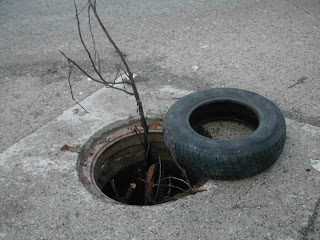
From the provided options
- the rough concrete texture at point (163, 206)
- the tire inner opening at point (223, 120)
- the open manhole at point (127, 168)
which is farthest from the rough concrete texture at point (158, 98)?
the tire inner opening at point (223, 120)

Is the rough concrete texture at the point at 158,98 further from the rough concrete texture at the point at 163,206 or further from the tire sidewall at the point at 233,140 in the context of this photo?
the tire sidewall at the point at 233,140

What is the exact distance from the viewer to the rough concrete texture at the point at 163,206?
2.39 meters

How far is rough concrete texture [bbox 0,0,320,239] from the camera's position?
246 cm

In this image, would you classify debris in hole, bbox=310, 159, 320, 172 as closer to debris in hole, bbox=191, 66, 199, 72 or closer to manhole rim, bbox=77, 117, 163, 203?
manhole rim, bbox=77, 117, 163, 203

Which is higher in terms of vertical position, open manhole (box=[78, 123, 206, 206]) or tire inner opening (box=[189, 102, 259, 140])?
tire inner opening (box=[189, 102, 259, 140])

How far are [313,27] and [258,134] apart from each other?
349 cm

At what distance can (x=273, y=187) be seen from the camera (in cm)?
266

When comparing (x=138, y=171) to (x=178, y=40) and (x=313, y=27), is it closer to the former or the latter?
(x=178, y=40)

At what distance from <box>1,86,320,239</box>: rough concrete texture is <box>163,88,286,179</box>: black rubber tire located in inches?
5.7

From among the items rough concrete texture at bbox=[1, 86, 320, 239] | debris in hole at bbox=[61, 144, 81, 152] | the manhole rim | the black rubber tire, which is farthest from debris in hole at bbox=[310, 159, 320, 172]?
debris in hole at bbox=[61, 144, 81, 152]

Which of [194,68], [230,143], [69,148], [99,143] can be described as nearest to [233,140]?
[230,143]

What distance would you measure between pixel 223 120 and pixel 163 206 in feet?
4.14

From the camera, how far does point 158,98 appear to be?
3.85 meters

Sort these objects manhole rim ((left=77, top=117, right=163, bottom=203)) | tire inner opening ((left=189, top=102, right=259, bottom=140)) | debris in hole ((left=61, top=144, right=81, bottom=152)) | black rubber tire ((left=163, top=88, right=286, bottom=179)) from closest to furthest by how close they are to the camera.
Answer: black rubber tire ((left=163, top=88, right=286, bottom=179)) < manhole rim ((left=77, top=117, right=163, bottom=203)) < debris in hole ((left=61, top=144, right=81, bottom=152)) < tire inner opening ((left=189, top=102, right=259, bottom=140))
